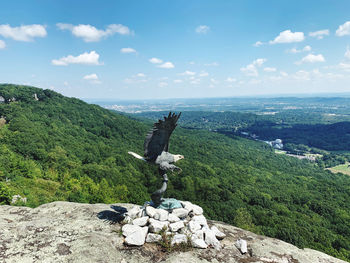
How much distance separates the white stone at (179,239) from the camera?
10.6m

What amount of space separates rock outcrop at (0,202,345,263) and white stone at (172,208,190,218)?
115 centimetres

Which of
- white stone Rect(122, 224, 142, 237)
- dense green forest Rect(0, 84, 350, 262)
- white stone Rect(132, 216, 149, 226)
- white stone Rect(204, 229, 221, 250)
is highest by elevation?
white stone Rect(132, 216, 149, 226)

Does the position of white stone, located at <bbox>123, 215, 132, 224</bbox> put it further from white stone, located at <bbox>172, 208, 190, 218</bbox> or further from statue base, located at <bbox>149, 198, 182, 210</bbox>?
white stone, located at <bbox>172, 208, 190, 218</bbox>

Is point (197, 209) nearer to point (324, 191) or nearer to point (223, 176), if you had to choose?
point (223, 176)

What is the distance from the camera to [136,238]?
10.7 metres

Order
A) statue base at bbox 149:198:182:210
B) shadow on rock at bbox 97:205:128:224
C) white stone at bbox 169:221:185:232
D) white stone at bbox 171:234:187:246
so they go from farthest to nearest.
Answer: statue base at bbox 149:198:182:210, shadow on rock at bbox 97:205:128:224, white stone at bbox 169:221:185:232, white stone at bbox 171:234:187:246

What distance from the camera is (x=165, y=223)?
465 inches

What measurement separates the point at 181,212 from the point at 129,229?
3.30 m

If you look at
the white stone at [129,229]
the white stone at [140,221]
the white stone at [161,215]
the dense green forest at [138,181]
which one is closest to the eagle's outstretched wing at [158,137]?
the white stone at [161,215]

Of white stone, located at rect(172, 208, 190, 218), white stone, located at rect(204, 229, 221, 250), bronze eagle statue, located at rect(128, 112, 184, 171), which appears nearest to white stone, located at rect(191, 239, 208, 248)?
white stone, located at rect(204, 229, 221, 250)

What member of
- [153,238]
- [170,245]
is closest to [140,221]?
[153,238]

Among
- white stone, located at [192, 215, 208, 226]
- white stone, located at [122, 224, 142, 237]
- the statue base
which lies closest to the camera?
white stone, located at [122, 224, 142, 237]

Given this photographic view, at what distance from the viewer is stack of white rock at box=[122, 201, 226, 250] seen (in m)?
10.8

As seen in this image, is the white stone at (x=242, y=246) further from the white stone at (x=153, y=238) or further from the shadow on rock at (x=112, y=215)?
the shadow on rock at (x=112, y=215)
